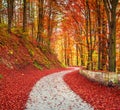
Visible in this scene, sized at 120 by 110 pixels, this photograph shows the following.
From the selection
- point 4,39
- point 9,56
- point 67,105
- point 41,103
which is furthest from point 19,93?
point 4,39

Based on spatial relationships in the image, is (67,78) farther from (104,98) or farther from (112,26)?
(104,98)

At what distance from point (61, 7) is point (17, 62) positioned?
882 cm

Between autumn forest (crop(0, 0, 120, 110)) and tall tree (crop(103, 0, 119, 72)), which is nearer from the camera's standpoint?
autumn forest (crop(0, 0, 120, 110))

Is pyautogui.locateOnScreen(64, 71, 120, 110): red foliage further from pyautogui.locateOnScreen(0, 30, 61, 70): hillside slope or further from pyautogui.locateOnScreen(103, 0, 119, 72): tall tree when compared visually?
pyautogui.locateOnScreen(0, 30, 61, 70): hillside slope

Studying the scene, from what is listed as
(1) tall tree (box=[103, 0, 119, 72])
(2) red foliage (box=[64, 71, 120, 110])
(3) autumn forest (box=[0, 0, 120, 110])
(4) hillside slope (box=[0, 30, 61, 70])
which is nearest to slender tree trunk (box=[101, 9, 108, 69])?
(3) autumn forest (box=[0, 0, 120, 110])

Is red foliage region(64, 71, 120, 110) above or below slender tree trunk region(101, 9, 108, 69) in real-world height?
below

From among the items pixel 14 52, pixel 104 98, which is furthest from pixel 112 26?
pixel 14 52

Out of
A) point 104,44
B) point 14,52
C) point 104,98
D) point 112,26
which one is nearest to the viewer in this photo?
point 104,98

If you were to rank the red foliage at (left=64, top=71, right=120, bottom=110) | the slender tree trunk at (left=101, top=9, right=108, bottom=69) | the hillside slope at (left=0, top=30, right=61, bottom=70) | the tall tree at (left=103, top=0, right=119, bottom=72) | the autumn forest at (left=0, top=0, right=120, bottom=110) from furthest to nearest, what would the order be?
the slender tree trunk at (left=101, top=9, right=108, bottom=69), the hillside slope at (left=0, top=30, right=61, bottom=70), the tall tree at (left=103, top=0, right=119, bottom=72), the autumn forest at (left=0, top=0, right=120, bottom=110), the red foliage at (left=64, top=71, right=120, bottom=110)

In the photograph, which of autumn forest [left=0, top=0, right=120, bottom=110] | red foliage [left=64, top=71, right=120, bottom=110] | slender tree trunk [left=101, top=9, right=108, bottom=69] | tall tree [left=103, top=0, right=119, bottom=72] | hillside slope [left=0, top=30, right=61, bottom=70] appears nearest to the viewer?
red foliage [left=64, top=71, right=120, bottom=110]

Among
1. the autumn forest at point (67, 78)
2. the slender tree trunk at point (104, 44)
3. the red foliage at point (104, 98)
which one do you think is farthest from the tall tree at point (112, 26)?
the slender tree trunk at point (104, 44)

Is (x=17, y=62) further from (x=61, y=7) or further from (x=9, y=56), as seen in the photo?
(x=61, y=7)

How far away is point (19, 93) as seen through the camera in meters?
10.9

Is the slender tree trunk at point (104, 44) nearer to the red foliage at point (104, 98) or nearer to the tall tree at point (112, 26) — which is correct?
the tall tree at point (112, 26)
